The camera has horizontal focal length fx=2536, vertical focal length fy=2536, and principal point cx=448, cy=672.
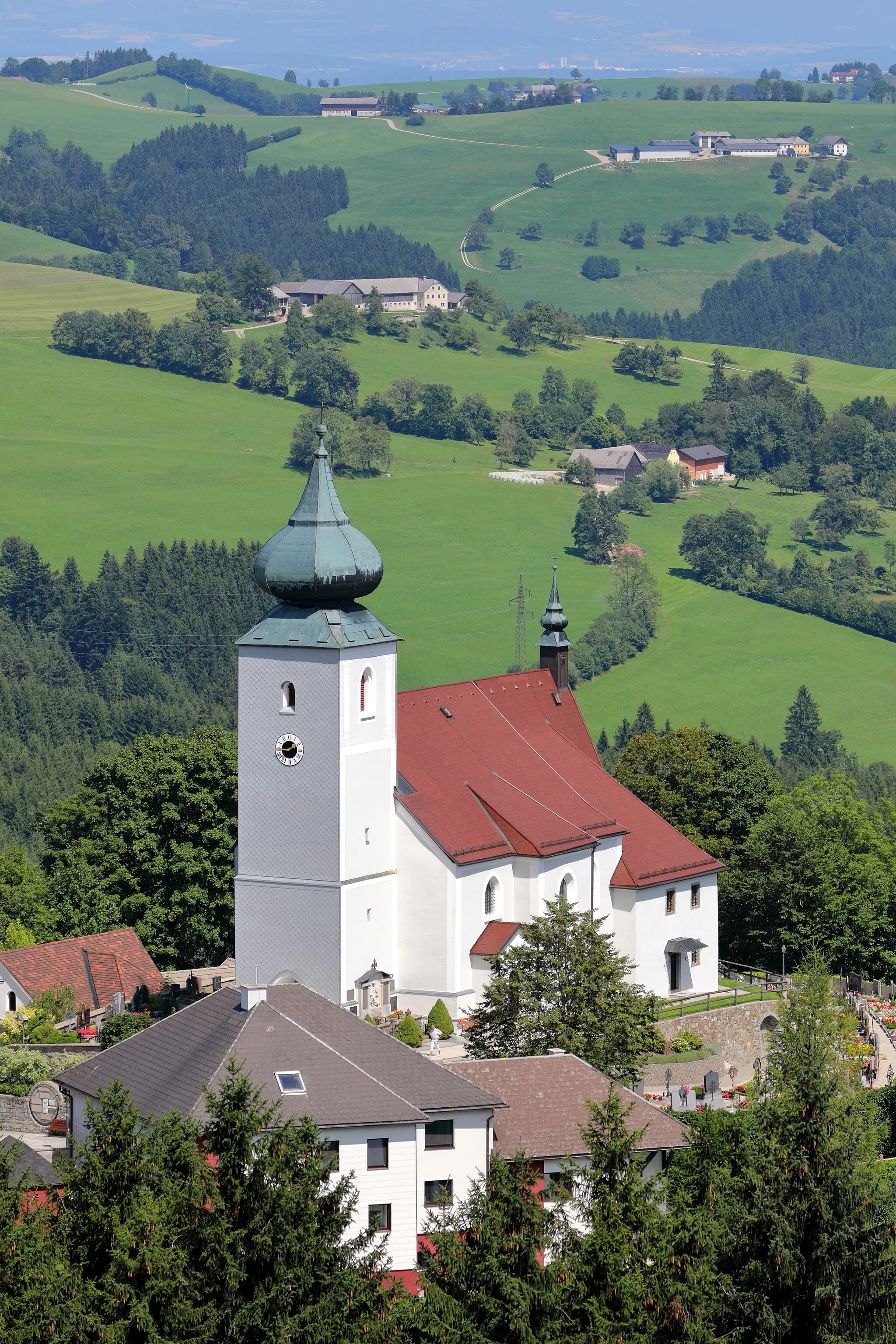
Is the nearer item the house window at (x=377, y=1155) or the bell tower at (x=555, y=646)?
the house window at (x=377, y=1155)

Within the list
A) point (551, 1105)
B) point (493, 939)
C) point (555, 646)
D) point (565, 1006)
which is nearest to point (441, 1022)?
point (493, 939)

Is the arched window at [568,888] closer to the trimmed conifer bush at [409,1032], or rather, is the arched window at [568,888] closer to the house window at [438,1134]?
the trimmed conifer bush at [409,1032]

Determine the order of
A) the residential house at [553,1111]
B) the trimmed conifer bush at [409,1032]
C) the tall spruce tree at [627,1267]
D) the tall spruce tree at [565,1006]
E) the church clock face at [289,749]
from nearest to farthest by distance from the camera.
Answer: the tall spruce tree at [627,1267], the residential house at [553,1111], the tall spruce tree at [565,1006], the trimmed conifer bush at [409,1032], the church clock face at [289,749]

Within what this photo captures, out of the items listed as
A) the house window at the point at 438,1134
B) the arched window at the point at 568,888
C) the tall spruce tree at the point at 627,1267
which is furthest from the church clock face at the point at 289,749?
the tall spruce tree at the point at 627,1267

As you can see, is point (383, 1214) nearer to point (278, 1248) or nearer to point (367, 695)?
point (278, 1248)

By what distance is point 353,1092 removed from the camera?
52438 mm

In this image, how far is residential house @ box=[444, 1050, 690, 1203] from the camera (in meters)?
53.0

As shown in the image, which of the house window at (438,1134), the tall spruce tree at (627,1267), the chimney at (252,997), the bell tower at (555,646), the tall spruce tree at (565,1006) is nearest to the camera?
the tall spruce tree at (627,1267)

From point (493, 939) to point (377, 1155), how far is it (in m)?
21.8

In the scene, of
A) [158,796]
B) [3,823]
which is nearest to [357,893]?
[158,796]

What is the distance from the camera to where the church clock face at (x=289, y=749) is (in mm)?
70188

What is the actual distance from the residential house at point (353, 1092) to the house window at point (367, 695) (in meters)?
15.7

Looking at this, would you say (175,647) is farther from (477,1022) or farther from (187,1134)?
(187,1134)

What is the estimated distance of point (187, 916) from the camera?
270 ft
